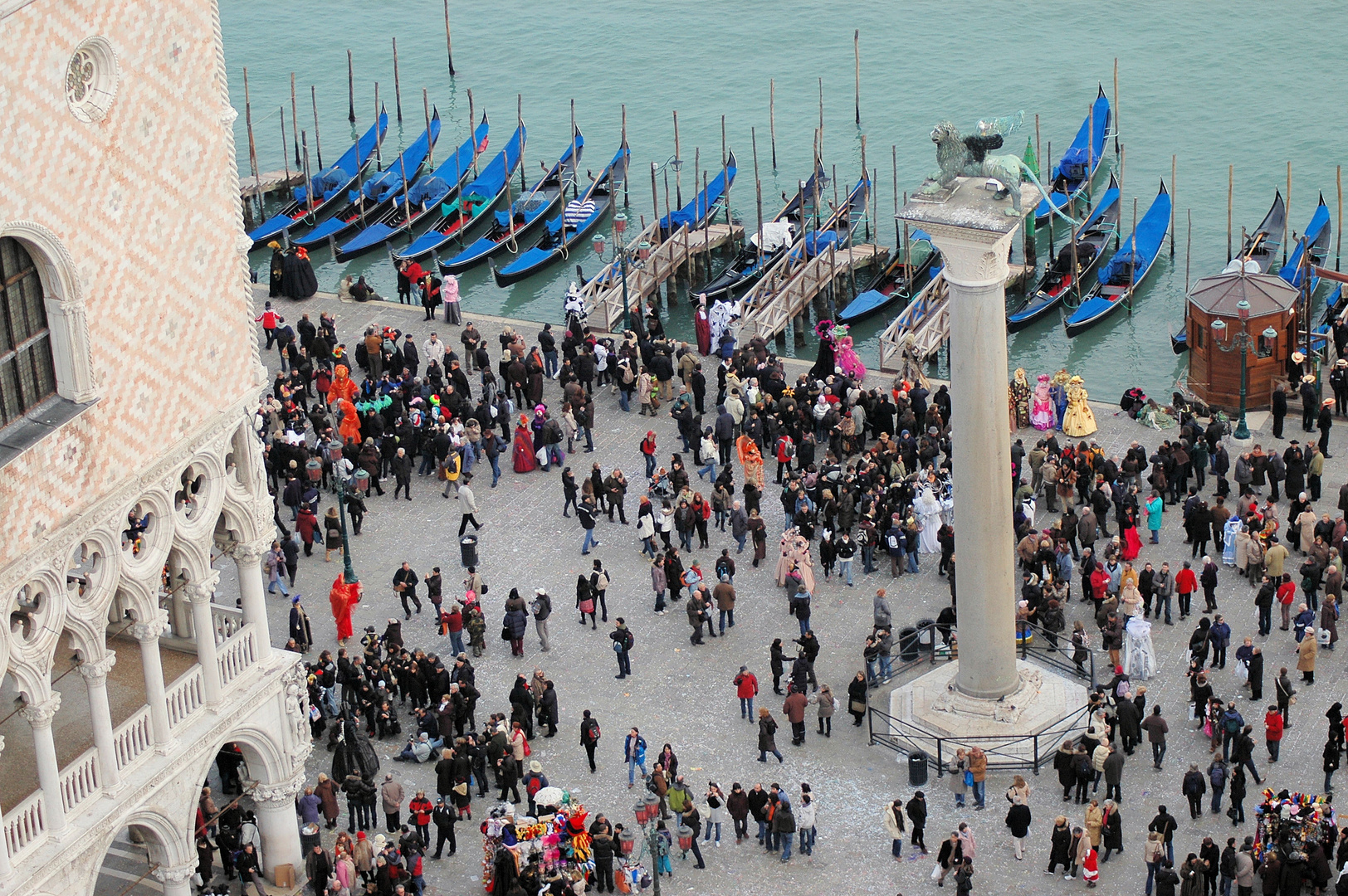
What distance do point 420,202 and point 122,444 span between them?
127ft

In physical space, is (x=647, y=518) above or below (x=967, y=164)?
below

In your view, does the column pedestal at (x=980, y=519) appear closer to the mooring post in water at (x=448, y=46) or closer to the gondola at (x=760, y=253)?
the gondola at (x=760, y=253)

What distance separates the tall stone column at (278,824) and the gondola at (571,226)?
1175 inches

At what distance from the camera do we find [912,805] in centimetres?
3781

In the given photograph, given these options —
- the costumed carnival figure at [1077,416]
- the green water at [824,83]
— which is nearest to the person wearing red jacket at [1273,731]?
the costumed carnival figure at [1077,416]

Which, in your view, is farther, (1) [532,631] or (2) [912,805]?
(1) [532,631]

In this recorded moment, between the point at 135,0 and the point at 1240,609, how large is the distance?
24.7 m

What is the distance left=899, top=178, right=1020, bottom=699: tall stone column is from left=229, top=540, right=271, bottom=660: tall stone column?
1178cm

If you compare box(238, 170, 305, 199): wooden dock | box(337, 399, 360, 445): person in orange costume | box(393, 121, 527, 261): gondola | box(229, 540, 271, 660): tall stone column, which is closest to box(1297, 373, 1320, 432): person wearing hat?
box(337, 399, 360, 445): person in orange costume

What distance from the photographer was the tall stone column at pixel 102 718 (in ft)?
110

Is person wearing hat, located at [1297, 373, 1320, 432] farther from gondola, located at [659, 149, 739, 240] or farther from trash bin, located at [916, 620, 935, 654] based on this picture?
gondola, located at [659, 149, 739, 240]

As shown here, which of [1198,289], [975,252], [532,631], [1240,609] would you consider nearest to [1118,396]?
[1198,289]

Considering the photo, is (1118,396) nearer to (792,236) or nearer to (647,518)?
(792,236)

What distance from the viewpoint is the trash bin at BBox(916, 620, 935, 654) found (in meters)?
43.8
